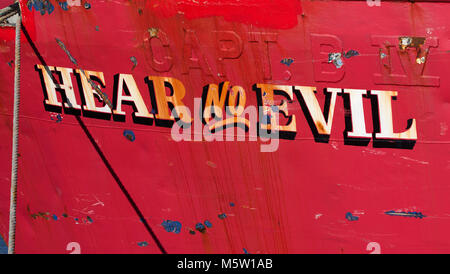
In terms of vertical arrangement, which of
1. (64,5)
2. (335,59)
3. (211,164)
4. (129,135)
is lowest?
(211,164)

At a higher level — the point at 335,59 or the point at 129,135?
the point at 335,59

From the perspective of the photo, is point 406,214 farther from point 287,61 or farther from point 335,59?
point 287,61

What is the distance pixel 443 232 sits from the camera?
11.3ft

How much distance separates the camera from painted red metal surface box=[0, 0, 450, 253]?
133 inches

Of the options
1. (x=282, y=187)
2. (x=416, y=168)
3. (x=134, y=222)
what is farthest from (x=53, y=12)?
(x=416, y=168)

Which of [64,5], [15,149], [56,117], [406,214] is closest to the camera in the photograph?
[15,149]

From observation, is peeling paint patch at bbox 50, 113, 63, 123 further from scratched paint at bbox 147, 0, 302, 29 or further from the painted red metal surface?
scratched paint at bbox 147, 0, 302, 29

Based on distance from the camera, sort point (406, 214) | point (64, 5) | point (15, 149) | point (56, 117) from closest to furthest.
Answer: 1. point (15, 149)
2. point (406, 214)
3. point (64, 5)
4. point (56, 117)

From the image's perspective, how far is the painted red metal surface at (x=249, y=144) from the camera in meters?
3.37

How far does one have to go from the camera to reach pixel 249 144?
138 inches

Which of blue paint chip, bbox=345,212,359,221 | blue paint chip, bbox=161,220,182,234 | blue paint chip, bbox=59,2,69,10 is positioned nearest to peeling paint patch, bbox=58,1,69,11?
blue paint chip, bbox=59,2,69,10

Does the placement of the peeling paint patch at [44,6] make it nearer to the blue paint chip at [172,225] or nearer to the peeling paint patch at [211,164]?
the peeling paint patch at [211,164]

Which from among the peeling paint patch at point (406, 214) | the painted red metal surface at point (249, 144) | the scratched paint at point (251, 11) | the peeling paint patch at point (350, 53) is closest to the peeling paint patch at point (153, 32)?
the painted red metal surface at point (249, 144)

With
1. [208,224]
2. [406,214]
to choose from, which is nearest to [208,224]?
[208,224]
